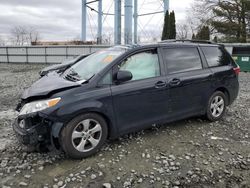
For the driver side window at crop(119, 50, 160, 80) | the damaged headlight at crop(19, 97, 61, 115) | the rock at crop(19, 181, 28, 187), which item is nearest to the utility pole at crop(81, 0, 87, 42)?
the driver side window at crop(119, 50, 160, 80)

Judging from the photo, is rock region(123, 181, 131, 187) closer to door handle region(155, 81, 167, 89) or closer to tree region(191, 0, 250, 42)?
door handle region(155, 81, 167, 89)

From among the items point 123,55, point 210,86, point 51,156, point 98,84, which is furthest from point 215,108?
point 51,156

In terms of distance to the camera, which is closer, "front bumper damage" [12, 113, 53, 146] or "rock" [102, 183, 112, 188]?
"rock" [102, 183, 112, 188]

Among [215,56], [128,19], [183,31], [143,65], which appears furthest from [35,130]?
[183,31]

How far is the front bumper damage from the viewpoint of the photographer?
3.19 meters

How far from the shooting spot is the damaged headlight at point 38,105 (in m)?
3.19

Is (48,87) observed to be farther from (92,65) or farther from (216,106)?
(216,106)

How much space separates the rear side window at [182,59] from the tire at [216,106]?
0.71 m

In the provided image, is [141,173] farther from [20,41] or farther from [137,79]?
[20,41]

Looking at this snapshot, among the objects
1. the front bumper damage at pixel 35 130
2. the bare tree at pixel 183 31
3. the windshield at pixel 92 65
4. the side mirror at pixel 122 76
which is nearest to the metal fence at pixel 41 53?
the windshield at pixel 92 65

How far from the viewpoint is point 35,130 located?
3186 mm

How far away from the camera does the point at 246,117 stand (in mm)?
5254

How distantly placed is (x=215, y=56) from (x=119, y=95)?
2.46 m

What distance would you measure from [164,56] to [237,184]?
2196 mm
